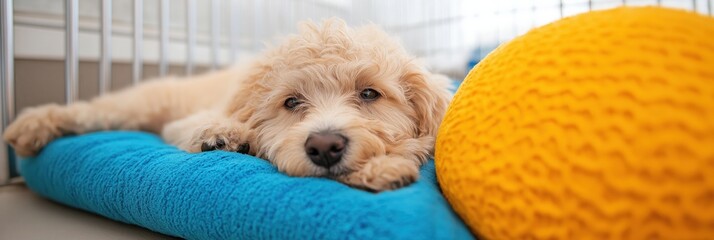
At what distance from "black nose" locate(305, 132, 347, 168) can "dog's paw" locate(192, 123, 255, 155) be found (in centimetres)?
42

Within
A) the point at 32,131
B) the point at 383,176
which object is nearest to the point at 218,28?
the point at 32,131

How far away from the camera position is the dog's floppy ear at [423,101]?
4.82 ft

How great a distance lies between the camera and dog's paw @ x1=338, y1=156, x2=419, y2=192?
39.2 inches

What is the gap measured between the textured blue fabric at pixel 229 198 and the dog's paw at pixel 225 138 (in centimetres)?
9

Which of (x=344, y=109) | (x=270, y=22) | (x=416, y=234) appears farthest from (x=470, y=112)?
(x=270, y=22)

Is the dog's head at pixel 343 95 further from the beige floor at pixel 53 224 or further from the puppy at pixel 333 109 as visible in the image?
the beige floor at pixel 53 224

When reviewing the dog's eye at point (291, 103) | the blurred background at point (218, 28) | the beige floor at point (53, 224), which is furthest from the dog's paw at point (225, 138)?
the blurred background at point (218, 28)

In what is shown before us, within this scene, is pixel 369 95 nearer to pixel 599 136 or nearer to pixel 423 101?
pixel 423 101

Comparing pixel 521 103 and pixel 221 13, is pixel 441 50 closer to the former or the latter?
pixel 221 13

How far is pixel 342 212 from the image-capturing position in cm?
87

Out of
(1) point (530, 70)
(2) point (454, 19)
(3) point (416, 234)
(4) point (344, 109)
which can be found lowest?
(3) point (416, 234)

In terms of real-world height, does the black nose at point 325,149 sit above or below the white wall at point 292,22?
below

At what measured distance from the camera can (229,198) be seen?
40.8 inches

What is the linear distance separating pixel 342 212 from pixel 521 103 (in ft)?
1.28
